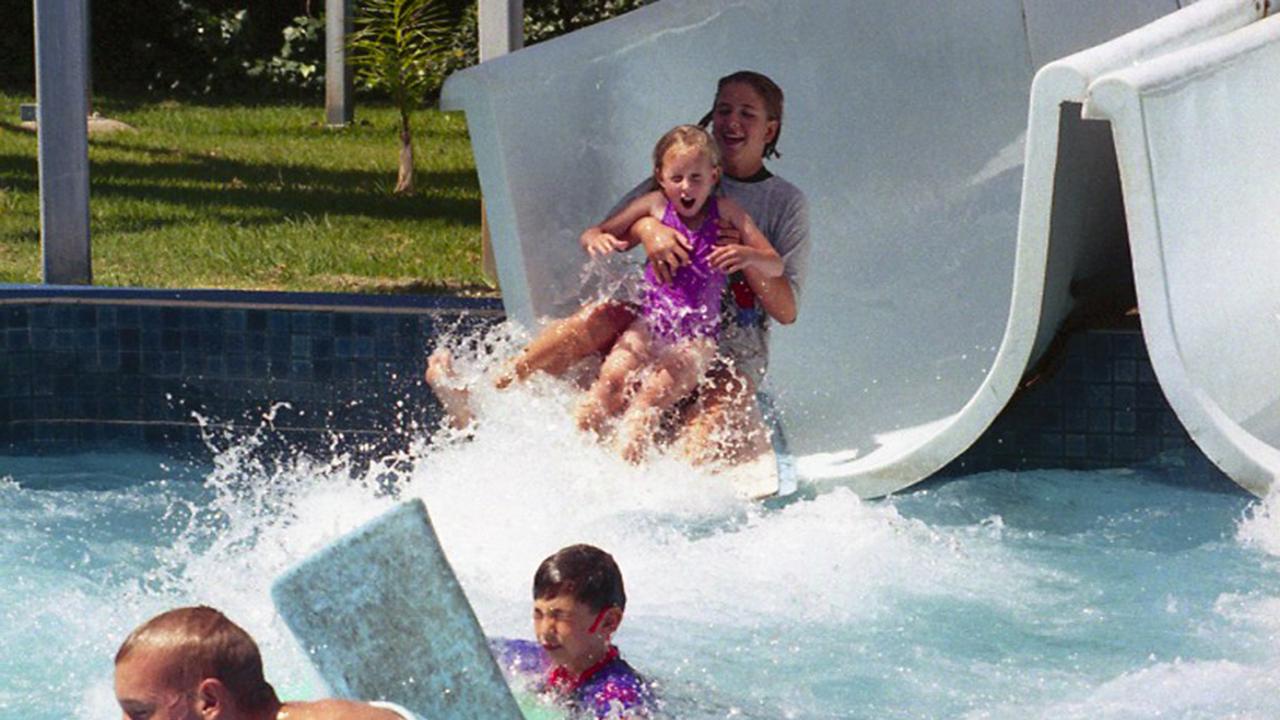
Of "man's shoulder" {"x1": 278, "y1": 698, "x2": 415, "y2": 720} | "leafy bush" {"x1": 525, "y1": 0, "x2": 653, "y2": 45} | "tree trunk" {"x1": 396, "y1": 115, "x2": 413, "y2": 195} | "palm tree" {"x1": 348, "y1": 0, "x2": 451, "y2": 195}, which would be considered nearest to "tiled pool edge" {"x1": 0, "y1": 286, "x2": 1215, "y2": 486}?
"man's shoulder" {"x1": 278, "y1": 698, "x2": 415, "y2": 720}

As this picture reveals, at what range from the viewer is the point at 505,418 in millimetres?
5336

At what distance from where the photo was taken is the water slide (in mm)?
5168

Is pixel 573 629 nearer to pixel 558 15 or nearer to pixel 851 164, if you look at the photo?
pixel 851 164

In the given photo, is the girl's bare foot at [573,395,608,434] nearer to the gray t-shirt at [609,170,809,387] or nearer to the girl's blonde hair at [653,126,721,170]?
the gray t-shirt at [609,170,809,387]

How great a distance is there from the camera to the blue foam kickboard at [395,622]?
3012 millimetres

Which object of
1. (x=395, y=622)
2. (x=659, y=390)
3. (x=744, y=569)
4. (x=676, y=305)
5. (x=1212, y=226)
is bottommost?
(x=744, y=569)

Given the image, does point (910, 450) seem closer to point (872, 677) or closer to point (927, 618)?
point (927, 618)

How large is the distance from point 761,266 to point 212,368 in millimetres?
1878

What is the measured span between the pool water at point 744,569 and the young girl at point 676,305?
149 millimetres

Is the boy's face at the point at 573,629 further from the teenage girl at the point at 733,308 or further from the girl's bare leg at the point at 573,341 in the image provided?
the girl's bare leg at the point at 573,341

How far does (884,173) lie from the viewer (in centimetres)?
669

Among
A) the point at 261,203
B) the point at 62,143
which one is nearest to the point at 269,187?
the point at 261,203

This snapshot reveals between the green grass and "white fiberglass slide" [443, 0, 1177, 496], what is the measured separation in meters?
1.44

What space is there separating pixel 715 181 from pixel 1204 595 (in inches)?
63.2
